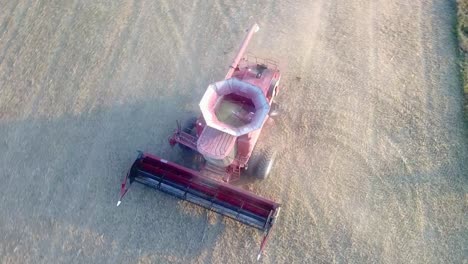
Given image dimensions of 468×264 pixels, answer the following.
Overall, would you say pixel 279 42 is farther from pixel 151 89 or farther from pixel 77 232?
pixel 77 232

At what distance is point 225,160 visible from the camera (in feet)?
36.0

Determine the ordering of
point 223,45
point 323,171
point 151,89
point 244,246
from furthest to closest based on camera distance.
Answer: point 223,45 → point 151,89 → point 323,171 → point 244,246

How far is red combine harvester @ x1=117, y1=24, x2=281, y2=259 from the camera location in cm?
1080

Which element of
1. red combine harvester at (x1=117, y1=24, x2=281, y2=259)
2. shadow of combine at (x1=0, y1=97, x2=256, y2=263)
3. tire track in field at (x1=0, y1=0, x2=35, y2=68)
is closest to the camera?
red combine harvester at (x1=117, y1=24, x2=281, y2=259)

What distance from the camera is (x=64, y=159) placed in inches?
492

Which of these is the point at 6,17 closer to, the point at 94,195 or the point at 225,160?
the point at 94,195

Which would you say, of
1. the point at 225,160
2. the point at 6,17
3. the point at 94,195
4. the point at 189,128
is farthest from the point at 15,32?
the point at 225,160

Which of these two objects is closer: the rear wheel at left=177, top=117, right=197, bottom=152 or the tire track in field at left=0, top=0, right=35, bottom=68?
the rear wheel at left=177, top=117, right=197, bottom=152

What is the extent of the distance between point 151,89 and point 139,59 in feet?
4.23

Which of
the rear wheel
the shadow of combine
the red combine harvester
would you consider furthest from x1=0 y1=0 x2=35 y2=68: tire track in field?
the rear wheel

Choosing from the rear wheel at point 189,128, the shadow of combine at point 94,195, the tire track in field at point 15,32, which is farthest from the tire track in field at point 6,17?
the rear wheel at point 189,128

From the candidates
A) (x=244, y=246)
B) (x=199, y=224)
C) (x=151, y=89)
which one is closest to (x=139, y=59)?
(x=151, y=89)

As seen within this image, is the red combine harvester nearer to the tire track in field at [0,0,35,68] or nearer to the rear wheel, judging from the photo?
the rear wheel

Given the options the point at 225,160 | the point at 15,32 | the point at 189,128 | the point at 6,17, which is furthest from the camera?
the point at 6,17
